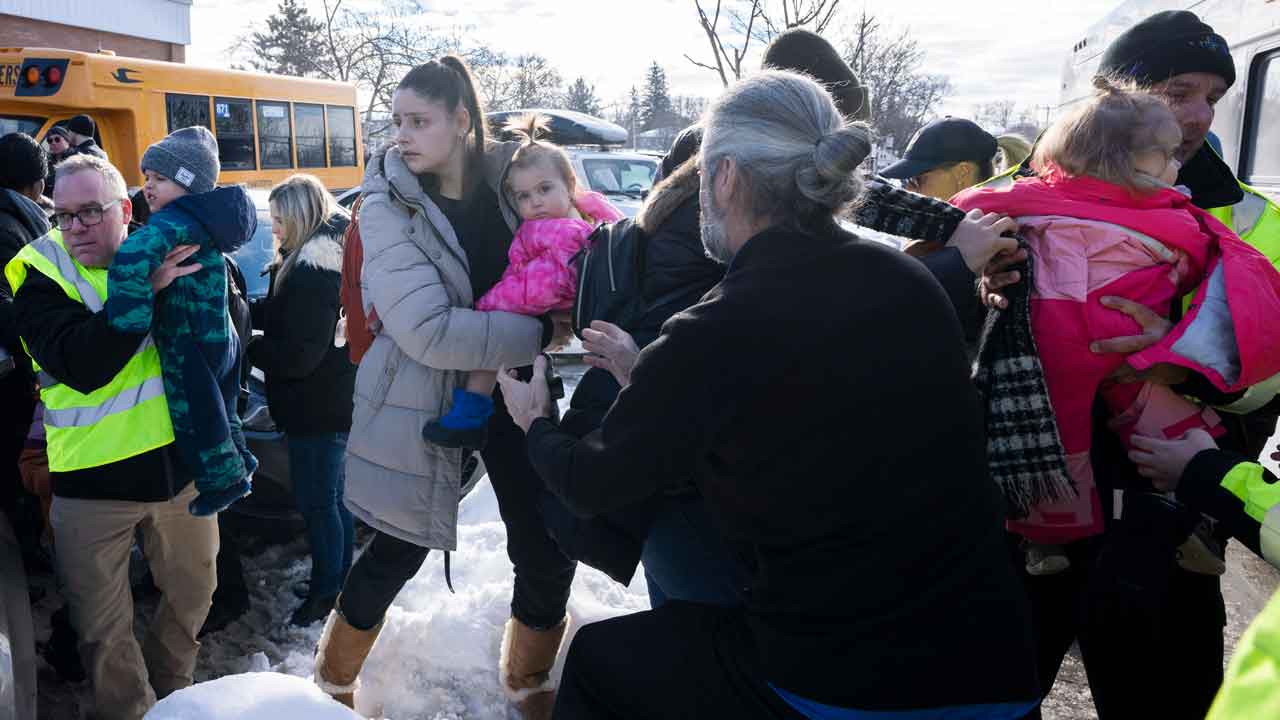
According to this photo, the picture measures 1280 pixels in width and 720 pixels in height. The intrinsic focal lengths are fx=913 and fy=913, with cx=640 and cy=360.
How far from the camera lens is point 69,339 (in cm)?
259

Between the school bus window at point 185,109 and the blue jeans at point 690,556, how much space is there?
12.5 metres

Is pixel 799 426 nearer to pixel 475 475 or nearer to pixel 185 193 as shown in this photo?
pixel 185 193

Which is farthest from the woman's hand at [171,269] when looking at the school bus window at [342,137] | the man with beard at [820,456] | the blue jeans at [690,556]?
the school bus window at [342,137]

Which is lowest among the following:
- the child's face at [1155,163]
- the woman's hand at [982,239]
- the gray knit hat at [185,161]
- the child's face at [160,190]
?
the child's face at [160,190]

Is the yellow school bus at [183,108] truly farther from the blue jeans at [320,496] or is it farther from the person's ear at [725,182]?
the person's ear at [725,182]

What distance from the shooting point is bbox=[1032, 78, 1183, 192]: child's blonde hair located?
1.96m

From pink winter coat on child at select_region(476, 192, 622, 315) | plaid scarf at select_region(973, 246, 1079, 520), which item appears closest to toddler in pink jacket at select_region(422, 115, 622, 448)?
pink winter coat on child at select_region(476, 192, 622, 315)

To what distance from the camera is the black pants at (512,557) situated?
2.80 m

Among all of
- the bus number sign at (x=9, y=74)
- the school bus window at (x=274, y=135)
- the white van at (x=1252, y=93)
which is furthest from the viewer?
the school bus window at (x=274, y=135)

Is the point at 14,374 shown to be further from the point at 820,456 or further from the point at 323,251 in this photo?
the point at 820,456

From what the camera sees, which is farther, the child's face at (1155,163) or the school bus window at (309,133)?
the school bus window at (309,133)

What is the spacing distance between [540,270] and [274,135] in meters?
13.5

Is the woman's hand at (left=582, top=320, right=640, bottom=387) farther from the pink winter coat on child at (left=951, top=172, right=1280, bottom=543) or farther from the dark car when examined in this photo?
the dark car

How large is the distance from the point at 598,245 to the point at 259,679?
1.19m
